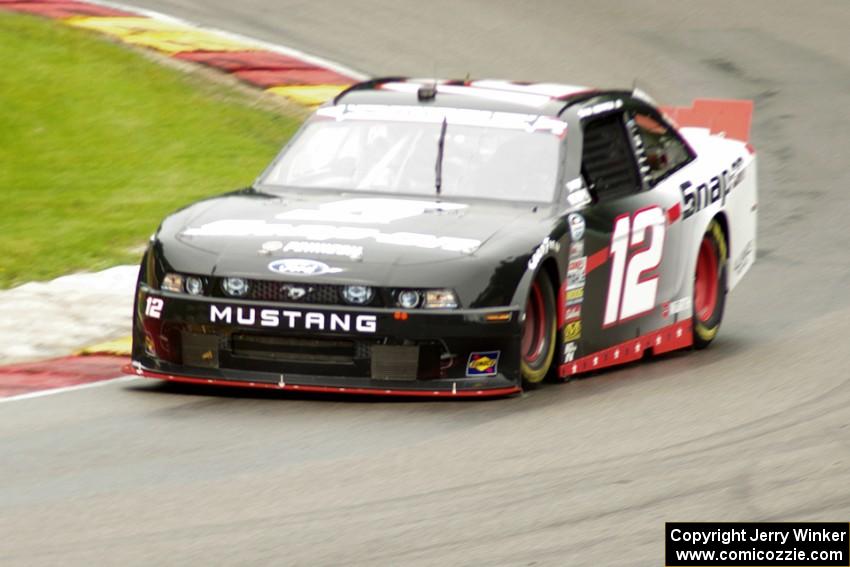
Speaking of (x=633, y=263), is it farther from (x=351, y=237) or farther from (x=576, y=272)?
(x=351, y=237)

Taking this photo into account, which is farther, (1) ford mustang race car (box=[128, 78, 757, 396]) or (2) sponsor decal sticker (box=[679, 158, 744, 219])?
(2) sponsor decal sticker (box=[679, 158, 744, 219])

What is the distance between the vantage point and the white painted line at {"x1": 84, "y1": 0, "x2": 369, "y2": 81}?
60.6ft

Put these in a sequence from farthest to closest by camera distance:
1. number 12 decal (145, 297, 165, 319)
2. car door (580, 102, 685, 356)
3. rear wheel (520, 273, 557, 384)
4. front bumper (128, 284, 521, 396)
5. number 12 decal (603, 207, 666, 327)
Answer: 1. number 12 decal (603, 207, 666, 327)
2. car door (580, 102, 685, 356)
3. rear wheel (520, 273, 557, 384)
4. number 12 decal (145, 297, 165, 319)
5. front bumper (128, 284, 521, 396)

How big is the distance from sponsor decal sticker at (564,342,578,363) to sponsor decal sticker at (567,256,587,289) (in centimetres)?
28

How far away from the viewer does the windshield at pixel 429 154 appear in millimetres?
9422

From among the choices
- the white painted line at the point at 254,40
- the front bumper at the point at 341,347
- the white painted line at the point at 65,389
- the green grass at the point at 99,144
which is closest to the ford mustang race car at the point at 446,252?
the front bumper at the point at 341,347

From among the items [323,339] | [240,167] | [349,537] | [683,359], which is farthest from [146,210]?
[349,537]

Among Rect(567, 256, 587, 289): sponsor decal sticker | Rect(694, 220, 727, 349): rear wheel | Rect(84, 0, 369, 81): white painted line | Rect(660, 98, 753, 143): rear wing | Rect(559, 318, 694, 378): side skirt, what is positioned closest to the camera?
Rect(567, 256, 587, 289): sponsor decal sticker

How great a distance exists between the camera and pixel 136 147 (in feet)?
51.8

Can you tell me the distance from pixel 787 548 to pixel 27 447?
308 cm

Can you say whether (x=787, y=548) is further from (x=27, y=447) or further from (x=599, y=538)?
(x=27, y=447)

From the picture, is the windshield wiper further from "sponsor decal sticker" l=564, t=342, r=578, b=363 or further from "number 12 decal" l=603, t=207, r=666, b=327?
"sponsor decal sticker" l=564, t=342, r=578, b=363

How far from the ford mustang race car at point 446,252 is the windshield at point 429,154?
10 millimetres

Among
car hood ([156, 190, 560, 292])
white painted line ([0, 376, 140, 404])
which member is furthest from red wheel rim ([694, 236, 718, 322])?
white painted line ([0, 376, 140, 404])
